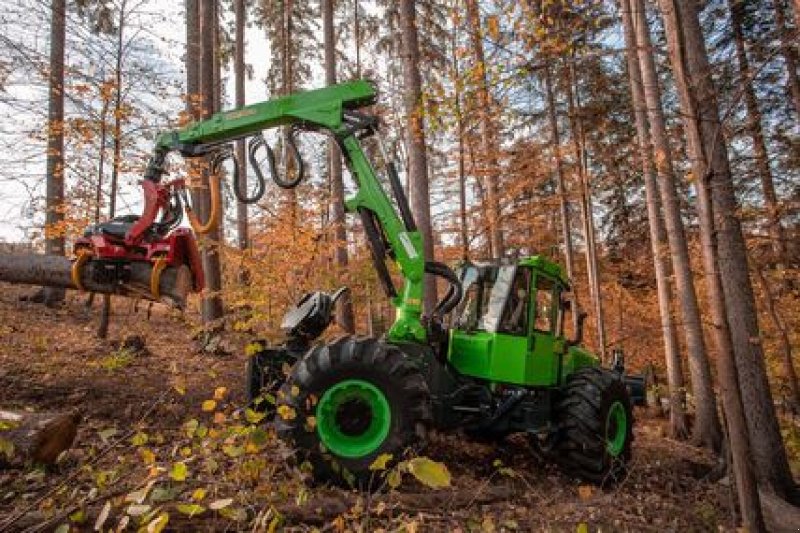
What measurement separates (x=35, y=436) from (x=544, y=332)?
→ 5155 millimetres

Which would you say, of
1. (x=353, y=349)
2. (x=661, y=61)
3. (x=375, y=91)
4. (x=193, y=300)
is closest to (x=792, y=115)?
(x=661, y=61)

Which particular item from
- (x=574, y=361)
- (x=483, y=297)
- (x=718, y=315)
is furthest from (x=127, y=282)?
(x=574, y=361)

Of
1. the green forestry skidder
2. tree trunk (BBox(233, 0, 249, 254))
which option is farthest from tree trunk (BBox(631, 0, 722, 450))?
tree trunk (BBox(233, 0, 249, 254))

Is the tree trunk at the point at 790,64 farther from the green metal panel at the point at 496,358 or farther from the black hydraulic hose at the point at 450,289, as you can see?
the black hydraulic hose at the point at 450,289

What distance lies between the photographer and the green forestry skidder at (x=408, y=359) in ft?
15.5

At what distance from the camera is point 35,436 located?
445 cm

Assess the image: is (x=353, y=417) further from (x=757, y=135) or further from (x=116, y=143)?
(x=757, y=135)

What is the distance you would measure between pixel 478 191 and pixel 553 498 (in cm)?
1020

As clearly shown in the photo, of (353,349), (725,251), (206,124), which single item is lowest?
(353,349)

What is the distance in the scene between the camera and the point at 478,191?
14492mm

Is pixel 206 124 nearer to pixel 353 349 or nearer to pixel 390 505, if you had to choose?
pixel 353 349

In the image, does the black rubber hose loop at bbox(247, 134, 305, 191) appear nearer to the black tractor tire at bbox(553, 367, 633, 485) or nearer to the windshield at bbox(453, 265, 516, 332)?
the windshield at bbox(453, 265, 516, 332)

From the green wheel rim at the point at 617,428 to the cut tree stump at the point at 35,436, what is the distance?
19.3 feet

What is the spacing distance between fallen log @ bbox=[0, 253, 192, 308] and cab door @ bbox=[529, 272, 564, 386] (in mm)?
3767
